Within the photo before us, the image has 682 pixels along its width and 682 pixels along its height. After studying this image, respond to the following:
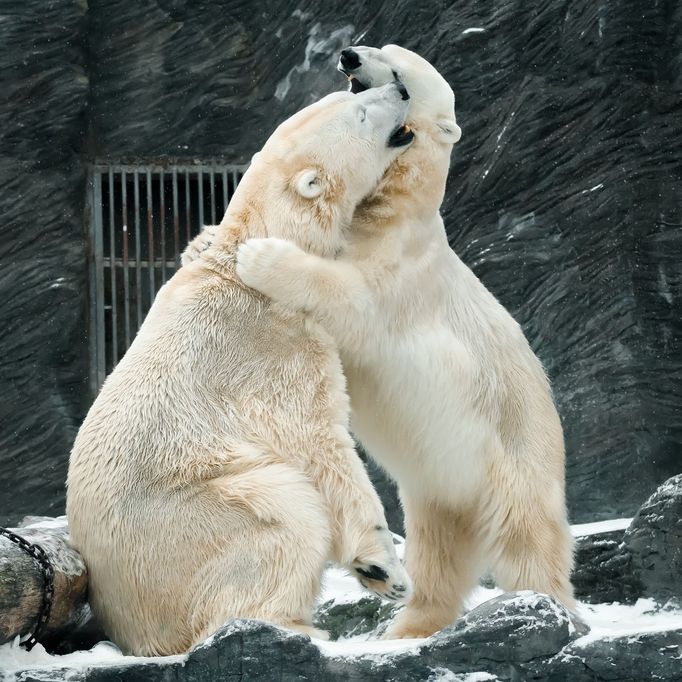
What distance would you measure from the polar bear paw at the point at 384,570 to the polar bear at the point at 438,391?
0.70m

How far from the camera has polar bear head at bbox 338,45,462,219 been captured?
14.3 feet

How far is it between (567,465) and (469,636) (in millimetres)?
3526

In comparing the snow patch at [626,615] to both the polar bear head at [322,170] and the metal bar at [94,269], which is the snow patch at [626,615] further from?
the metal bar at [94,269]

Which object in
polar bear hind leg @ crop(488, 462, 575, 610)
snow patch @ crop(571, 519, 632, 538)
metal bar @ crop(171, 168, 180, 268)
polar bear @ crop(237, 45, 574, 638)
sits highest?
metal bar @ crop(171, 168, 180, 268)

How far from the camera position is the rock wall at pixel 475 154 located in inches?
255

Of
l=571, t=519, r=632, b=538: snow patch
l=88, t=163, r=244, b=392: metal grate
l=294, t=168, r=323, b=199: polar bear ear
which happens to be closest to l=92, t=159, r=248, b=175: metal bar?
l=88, t=163, r=244, b=392: metal grate

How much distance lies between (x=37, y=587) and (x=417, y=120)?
212 cm

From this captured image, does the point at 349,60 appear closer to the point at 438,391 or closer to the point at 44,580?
the point at 438,391

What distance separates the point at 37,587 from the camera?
366cm

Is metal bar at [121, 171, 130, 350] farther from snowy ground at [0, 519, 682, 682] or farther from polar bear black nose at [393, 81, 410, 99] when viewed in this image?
polar bear black nose at [393, 81, 410, 99]

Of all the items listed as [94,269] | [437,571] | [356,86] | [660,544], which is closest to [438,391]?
[437,571]

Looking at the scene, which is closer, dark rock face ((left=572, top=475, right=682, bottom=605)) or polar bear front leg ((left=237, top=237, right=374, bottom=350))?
polar bear front leg ((left=237, top=237, right=374, bottom=350))

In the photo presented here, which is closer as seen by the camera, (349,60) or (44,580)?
(44,580)

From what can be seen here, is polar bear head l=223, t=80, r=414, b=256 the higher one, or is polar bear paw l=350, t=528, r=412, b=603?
polar bear head l=223, t=80, r=414, b=256
